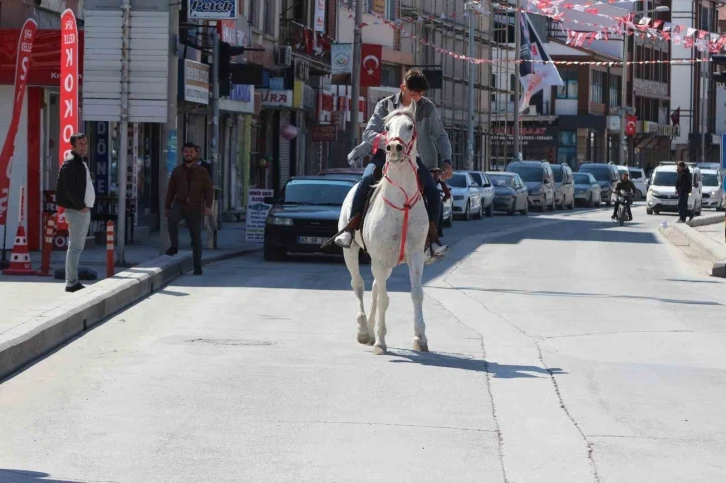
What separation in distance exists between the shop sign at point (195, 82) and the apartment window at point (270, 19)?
1537 cm

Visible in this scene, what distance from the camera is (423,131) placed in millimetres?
13422

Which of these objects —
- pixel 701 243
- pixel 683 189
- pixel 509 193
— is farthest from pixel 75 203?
pixel 509 193

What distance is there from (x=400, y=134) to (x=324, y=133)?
126 ft

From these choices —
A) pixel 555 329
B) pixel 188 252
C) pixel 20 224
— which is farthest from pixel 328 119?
pixel 555 329

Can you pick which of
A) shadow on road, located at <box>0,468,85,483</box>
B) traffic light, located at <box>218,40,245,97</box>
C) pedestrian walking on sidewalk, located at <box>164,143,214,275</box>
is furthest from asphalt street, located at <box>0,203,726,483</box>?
traffic light, located at <box>218,40,245,97</box>

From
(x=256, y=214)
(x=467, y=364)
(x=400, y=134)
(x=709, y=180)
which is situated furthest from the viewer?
(x=709, y=180)

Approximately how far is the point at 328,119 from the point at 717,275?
33310 millimetres

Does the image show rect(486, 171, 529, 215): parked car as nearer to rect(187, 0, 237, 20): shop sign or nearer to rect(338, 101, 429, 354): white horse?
rect(187, 0, 237, 20): shop sign

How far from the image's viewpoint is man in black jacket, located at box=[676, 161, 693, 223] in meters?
46.4

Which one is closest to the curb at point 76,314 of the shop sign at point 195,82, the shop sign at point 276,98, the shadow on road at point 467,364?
the shadow on road at point 467,364

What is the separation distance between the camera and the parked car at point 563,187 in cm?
6331

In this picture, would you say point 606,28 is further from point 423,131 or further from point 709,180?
point 423,131

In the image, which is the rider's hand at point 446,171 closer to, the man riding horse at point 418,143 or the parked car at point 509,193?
the man riding horse at point 418,143

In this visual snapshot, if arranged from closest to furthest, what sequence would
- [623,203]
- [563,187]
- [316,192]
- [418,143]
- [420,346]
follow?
1. [420,346]
2. [418,143]
3. [316,192]
4. [623,203]
5. [563,187]
